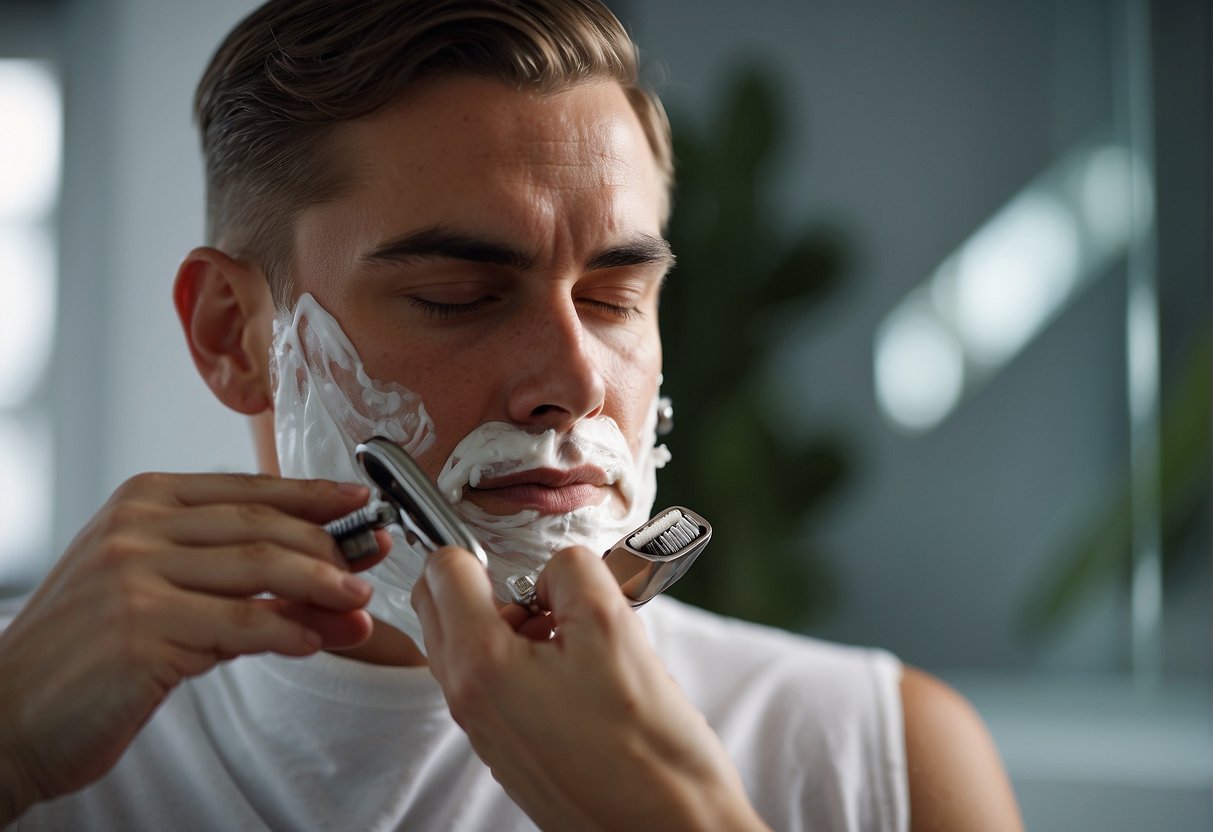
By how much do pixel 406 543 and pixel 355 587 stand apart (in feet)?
0.42

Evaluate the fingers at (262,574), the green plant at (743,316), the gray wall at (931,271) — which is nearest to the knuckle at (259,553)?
the fingers at (262,574)

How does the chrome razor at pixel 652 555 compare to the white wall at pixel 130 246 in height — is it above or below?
below

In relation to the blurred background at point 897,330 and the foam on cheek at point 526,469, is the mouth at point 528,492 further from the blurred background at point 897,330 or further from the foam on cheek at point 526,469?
the blurred background at point 897,330

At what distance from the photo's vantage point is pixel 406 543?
755 mm

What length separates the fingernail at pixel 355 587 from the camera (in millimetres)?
625

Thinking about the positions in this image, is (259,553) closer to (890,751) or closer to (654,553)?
(654,553)

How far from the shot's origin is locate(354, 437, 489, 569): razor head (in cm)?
62

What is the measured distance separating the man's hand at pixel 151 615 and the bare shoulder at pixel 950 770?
0.51m

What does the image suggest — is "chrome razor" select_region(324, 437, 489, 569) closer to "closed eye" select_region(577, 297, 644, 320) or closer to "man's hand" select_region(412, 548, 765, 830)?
"man's hand" select_region(412, 548, 765, 830)

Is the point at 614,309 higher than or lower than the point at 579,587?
higher

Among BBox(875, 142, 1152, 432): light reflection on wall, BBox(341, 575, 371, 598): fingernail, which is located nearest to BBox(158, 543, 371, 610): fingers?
BBox(341, 575, 371, 598): fingernail

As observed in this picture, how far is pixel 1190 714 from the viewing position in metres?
2.00

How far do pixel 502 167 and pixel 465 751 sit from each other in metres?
0.46

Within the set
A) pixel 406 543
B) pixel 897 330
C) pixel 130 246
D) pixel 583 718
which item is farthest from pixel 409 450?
pixel 897 330
